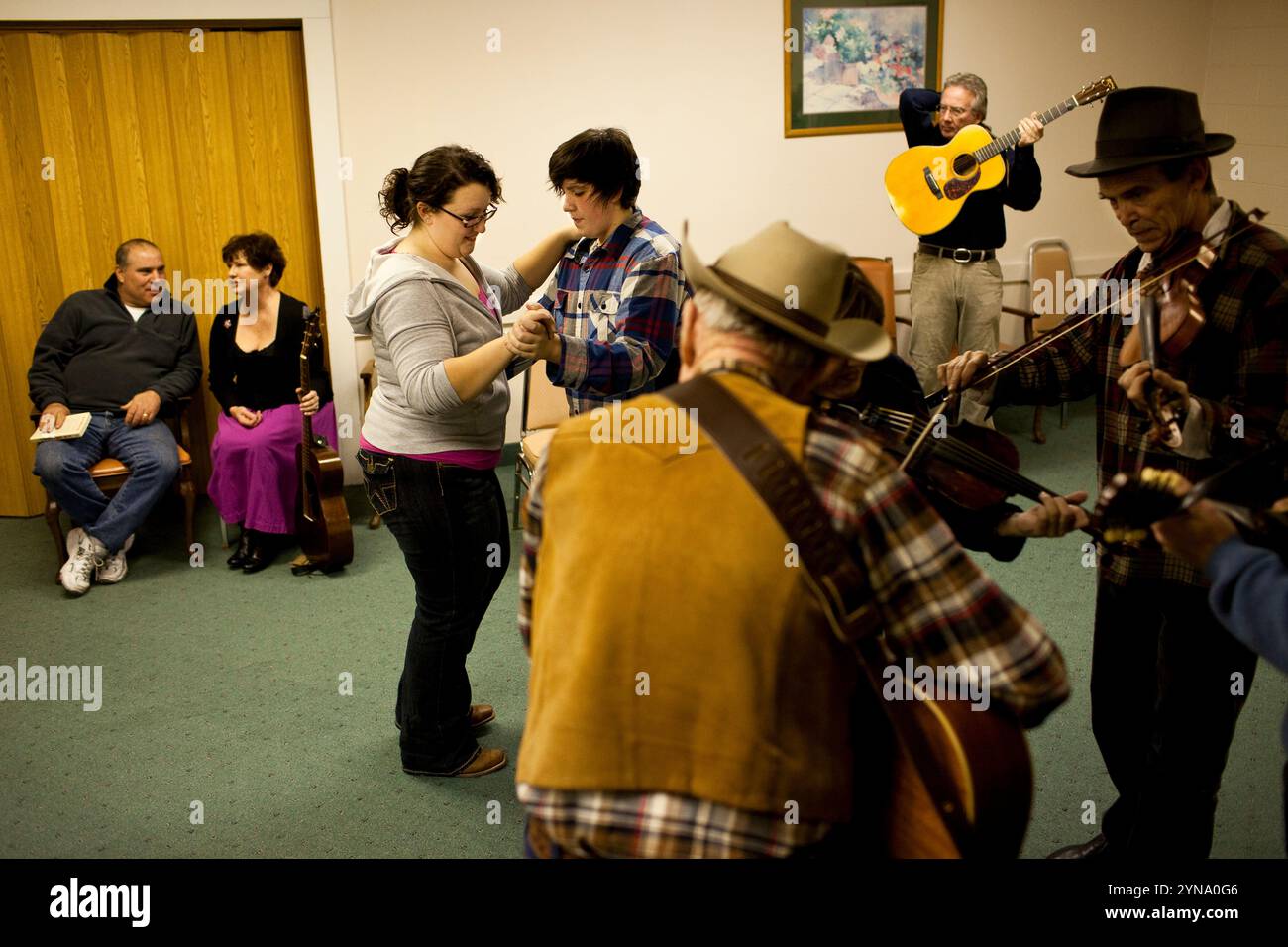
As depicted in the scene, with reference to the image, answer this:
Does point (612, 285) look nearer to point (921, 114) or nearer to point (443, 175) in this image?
point (443, 175)

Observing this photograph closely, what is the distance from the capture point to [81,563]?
4.22 m

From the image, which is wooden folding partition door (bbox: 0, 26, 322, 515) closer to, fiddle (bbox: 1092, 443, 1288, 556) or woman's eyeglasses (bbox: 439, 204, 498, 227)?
woman's eyeglasses (bbox: 439, 204, 498, 227)

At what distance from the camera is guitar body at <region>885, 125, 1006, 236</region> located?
187 inches

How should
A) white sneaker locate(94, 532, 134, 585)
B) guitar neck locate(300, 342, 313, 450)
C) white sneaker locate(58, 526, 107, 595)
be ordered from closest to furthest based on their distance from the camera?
guitar neck locate(300, 342, 313, 450)
white sneaker locate(58, 526, 107, 595)
white sneaker locate(94, 532, 134, 585)

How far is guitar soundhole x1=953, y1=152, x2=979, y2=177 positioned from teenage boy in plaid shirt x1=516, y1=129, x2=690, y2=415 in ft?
8.51

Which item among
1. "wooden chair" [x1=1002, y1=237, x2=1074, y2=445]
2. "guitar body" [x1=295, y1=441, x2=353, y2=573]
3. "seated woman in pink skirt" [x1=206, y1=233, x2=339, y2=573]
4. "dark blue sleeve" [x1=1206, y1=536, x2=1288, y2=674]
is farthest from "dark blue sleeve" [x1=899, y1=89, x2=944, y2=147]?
"dark blue sleeve" [x1=1206, y1=536, x2=1288, y2=674]

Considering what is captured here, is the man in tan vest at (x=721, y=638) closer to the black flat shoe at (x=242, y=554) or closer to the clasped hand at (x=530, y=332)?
the clasped hand at (x=530, y=332)

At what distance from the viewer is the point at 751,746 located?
4.19 ft

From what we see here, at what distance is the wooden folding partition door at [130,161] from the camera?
4699 millimetres

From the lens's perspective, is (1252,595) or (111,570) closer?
(1252,595)

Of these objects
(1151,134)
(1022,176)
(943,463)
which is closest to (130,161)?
(1022,176)

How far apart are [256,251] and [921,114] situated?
2.96 m
